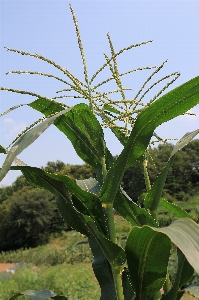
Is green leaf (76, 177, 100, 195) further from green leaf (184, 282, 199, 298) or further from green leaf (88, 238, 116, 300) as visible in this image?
green leaf (184, 282, 199, 298)

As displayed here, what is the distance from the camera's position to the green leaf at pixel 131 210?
90 centimetres

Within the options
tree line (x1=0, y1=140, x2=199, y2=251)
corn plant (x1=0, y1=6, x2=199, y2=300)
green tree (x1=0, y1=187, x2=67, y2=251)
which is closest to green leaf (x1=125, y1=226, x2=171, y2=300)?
corn plant (x1=0, y1=6, x2=199, y2=300)

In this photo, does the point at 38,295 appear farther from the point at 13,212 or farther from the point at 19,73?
the point at 13,212

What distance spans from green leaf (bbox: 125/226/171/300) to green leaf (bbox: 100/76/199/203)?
11 centimetres

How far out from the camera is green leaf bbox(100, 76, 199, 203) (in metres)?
0.75

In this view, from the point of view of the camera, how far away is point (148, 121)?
77cm

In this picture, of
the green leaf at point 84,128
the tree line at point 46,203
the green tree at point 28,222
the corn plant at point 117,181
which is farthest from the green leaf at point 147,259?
the green tree at point 28,222

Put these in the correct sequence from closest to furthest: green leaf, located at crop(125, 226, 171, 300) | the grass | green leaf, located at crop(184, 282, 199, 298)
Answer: green leaf, located at crop(125, 226, 171, 300)
green leaf, located at crop(184, 282, 199, 298)
the grass

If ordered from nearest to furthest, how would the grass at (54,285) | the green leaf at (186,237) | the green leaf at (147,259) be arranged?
the green leaf at (186,237) < the green leaf at (147,259) < the grass at (54,285)

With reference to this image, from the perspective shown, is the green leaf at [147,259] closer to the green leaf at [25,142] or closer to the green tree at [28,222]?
the green leaf at [25,142]

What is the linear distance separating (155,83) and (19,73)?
0.29 m

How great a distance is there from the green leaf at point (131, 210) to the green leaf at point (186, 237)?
0.77ft

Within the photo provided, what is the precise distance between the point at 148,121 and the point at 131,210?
0.79ft

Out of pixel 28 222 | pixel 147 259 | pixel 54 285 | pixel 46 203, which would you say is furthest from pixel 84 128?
pixel 46 203
